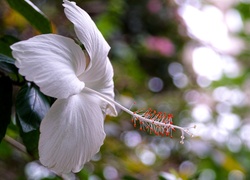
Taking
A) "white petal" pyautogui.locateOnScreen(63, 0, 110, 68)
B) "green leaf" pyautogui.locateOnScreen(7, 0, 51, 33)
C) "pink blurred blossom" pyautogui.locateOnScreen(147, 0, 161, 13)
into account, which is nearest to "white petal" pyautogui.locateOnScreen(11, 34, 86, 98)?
"white petal" pyautogui.locateOnScreen(63, 0, 110, 68)

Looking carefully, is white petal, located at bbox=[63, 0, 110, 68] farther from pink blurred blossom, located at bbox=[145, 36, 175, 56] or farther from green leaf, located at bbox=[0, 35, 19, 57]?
pink blurred blossom, located at bbox=[145, 36, 175, 56]

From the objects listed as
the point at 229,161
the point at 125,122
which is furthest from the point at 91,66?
the point at 229,161

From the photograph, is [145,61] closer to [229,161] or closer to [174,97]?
[174,97]

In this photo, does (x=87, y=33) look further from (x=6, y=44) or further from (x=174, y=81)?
(x=174, y=81)

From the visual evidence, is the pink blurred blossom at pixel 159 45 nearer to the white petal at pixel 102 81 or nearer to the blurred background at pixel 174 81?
the blurred background at pixel 174 81

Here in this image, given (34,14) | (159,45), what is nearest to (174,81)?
(159,45)

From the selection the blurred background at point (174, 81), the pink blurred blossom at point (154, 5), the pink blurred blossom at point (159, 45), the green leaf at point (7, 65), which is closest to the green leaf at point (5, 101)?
the green leaf at point (7, 65)
